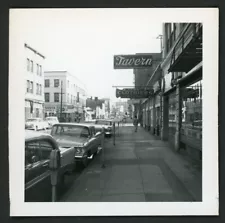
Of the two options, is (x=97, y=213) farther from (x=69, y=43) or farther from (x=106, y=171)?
(x=69, y=43)

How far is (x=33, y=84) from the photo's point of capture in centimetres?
410

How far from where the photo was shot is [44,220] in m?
3.99

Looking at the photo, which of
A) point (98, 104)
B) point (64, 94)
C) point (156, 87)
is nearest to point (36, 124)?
point (64, 94)

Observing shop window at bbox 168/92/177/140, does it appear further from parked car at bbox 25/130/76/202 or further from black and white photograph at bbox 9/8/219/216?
parked car at bbox 25/130/76/202

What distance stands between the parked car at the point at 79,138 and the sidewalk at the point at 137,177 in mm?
597

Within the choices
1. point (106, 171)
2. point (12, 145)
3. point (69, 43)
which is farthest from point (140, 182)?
point (69, 43)

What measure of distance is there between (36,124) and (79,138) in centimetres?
157

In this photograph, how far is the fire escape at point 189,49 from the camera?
14.3ft

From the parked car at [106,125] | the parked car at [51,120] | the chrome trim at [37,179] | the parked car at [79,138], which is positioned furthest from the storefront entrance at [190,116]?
the chrome trim at [37,179]

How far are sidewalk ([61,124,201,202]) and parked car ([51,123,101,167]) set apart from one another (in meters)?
0.60
